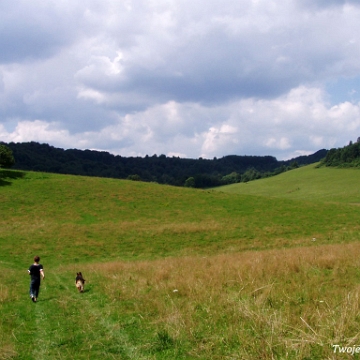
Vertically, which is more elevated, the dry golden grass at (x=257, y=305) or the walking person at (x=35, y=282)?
→ the dry golden grass at (x=257, y=305)

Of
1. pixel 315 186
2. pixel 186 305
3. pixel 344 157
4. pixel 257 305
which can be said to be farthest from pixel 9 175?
pixel 344 157

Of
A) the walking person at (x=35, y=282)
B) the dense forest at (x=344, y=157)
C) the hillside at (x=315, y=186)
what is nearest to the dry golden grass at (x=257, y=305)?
the walking person at (x=35, y=282)

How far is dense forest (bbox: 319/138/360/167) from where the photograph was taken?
127 meters

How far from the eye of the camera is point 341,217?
42719 mm

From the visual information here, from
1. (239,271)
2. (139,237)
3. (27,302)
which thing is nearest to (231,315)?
(239,271)

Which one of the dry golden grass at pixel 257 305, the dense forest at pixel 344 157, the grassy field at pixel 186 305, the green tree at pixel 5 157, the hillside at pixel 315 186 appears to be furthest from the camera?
the dense forest at pixel 344 157

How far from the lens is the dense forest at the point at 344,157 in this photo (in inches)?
4993

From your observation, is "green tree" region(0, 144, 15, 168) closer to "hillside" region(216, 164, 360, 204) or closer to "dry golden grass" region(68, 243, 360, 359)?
"hillside" region(216, 164, 360, 204)

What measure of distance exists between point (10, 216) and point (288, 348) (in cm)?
4071

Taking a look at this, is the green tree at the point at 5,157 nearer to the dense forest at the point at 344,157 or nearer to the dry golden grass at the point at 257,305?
the dry golden grass at the point at 257,305

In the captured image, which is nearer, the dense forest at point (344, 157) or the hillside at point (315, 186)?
the hillside at point (315, 186)

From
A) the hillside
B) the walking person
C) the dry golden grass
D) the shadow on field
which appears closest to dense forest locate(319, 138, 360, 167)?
the hillside

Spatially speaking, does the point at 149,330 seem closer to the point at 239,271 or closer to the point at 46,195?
the point at 239,271

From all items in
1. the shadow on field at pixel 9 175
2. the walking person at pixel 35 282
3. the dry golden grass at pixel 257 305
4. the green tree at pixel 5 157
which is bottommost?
the walking person at pixel 35 282
